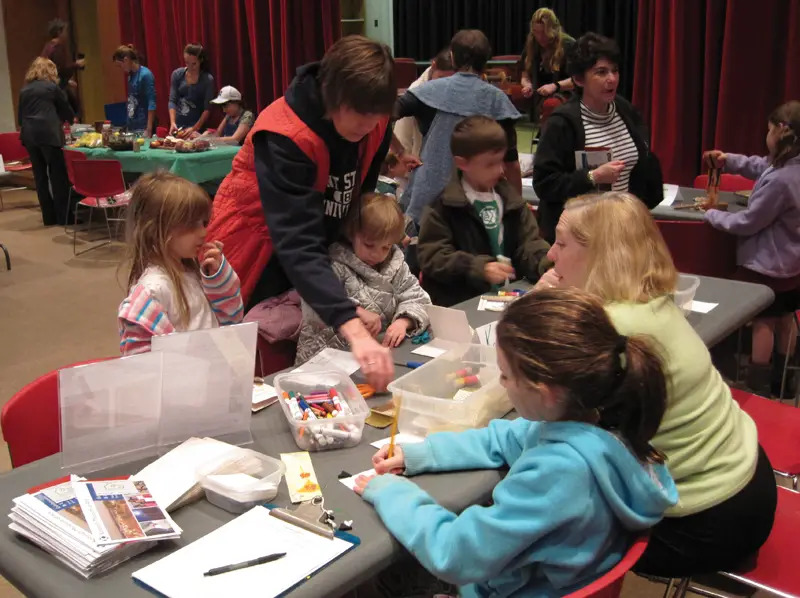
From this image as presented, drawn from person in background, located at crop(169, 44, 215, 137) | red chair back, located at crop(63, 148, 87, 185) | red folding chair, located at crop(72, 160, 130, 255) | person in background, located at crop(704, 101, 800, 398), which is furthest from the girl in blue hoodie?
person in background, located at crop(169, 44, 215, 137)

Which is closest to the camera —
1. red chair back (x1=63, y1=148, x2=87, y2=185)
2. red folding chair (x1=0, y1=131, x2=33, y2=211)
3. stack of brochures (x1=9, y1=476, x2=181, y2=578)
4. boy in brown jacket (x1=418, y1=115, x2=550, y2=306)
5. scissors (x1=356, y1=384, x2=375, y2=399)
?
stack of brochures (x1=9, y1=476, x2=181, y2=578)

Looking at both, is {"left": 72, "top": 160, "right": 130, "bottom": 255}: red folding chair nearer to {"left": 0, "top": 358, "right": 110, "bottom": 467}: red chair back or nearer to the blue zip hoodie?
{"left": 0, "top": 358, "right": 110, "bottom": 467}: red chair back

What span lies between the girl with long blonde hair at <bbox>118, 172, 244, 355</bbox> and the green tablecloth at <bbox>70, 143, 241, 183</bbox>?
4.02 m

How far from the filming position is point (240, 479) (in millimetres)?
1491

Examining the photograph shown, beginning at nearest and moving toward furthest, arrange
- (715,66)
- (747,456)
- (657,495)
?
(657,495) < (747,456) < (715,66)

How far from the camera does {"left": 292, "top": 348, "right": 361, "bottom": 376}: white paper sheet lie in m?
2.02

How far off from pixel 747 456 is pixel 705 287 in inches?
45.4

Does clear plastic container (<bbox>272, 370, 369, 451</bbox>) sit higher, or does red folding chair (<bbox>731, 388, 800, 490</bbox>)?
clear plastic container (<bbox>272, 370, 369, 451</bbox>)

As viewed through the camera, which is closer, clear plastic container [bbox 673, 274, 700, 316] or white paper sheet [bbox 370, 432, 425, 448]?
white paper sheet [bbox 370, 432, 425, 448]

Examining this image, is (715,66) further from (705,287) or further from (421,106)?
(705,287)

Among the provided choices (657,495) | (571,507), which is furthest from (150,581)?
(657,495)

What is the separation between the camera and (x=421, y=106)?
3906mm

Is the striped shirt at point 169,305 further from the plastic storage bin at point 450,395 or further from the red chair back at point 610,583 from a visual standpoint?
the red chair back at point 610,583

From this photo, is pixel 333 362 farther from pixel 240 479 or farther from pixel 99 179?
pixel 99 179
